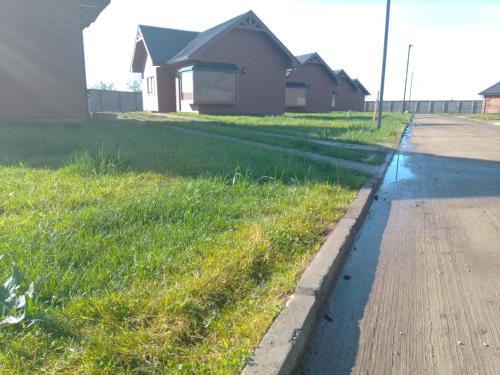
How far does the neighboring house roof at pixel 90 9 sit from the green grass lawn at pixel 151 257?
Answer: 9353 mm

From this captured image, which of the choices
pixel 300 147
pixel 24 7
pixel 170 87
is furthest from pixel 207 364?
pixel 170 87

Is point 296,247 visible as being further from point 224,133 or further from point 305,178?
point 224,133

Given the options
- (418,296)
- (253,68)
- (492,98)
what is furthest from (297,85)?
(492,98)

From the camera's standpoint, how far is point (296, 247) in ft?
9.61

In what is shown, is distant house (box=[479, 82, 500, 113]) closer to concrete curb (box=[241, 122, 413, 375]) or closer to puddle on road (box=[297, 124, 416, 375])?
puddle on road (box=[297, 124, 416, 375])

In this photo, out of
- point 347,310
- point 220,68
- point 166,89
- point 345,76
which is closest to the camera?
point 347,310

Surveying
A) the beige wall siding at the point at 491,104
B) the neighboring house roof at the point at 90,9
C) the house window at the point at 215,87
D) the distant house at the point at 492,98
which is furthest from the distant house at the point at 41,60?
the beige wall siding at the point at 491,104

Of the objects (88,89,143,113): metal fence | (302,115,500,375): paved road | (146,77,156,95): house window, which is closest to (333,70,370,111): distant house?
(88,89,143,113): metal fence

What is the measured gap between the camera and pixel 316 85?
34.8 meters

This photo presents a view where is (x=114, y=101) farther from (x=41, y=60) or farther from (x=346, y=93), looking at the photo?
(x=346, y=93)

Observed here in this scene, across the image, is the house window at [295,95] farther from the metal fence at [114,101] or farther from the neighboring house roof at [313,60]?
the metal fence at [114,101]

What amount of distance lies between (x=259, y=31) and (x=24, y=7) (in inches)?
569

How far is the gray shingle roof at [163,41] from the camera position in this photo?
24.4m

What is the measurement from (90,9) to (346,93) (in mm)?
34586
